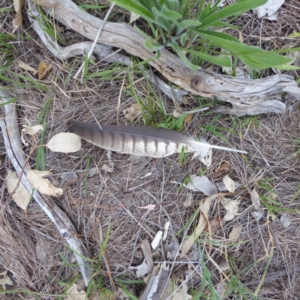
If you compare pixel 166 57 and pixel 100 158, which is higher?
pixel 166 57

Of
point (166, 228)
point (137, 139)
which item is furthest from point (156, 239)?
point (137, 139)

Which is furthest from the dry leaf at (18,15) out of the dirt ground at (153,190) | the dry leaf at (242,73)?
the dry leaf at (242,73)

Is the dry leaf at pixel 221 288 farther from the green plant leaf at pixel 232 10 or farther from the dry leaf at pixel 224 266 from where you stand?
the green plant leaf at pixel 232 10

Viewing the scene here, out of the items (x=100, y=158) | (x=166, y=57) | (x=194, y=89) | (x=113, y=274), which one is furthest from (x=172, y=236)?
(x=166, y=57)

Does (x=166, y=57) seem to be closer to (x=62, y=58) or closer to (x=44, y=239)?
(x=62, y=58)

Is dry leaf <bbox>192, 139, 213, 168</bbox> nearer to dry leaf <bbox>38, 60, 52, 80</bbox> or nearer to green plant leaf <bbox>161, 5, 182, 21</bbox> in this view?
green plant leaf <bbox>161, 5, 182, 21</bbox>

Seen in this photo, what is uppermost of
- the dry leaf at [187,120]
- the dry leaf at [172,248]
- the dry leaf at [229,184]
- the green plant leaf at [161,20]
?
the green plant leaf at [161,20]

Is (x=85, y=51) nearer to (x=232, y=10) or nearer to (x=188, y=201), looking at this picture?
(x=232, y=10)

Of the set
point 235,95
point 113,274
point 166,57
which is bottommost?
point 113,274
